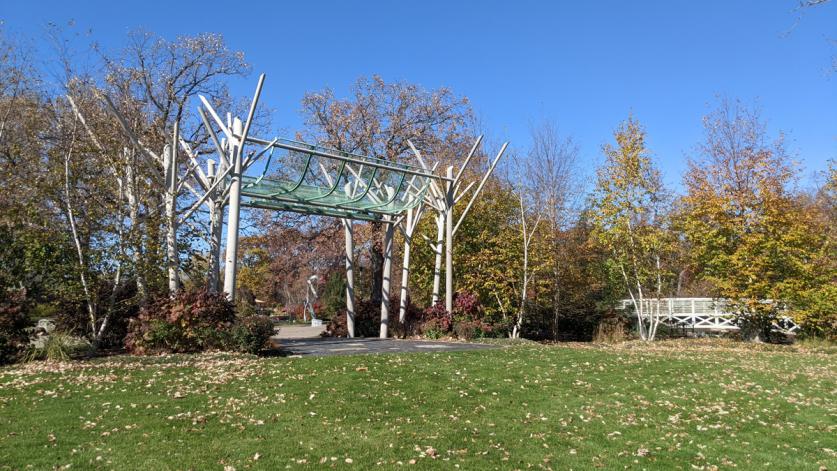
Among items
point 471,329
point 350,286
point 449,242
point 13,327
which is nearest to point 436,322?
point 471,329

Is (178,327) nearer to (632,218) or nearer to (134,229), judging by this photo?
(134,229)

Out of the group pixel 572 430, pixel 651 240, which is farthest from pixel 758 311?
pixel 572 430

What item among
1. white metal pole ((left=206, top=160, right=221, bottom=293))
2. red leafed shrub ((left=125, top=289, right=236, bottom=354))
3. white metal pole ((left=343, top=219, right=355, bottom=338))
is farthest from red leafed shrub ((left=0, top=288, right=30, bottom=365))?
white metal pole ((left=343, top=219, right=355, bottom=338))

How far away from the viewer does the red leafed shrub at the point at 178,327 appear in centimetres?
1166

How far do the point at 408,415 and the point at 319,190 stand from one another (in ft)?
35.0

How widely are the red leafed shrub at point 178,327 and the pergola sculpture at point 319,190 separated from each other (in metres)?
1.19

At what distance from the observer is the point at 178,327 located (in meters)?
11.8

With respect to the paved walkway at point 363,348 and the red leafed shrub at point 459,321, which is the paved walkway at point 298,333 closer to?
Result: the red leafed shrub at point 459,321

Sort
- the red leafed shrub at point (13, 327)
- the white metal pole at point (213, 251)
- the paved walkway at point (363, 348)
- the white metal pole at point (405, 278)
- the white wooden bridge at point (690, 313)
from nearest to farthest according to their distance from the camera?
the red leafed shrub at point (13, 327), the paved walkway at point (363, 348), the white metal pole at point (213, 251), the white metal pole at point (405, 278), the white wooden bridge at point (690, 313)

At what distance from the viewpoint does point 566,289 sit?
72.5 feet

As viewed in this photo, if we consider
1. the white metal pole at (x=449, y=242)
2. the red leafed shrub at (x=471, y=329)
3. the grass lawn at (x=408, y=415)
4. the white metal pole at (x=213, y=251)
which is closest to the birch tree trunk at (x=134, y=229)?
the white metal pole at (x=213, y=251)

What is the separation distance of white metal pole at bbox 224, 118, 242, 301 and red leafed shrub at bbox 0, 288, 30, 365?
12.5 ft

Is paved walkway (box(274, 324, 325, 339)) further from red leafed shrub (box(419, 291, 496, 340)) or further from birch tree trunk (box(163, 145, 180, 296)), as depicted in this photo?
birch tree trunk (box(163, 145, 180, 296))

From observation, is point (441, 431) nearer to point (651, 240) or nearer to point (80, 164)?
point (80, 164)
